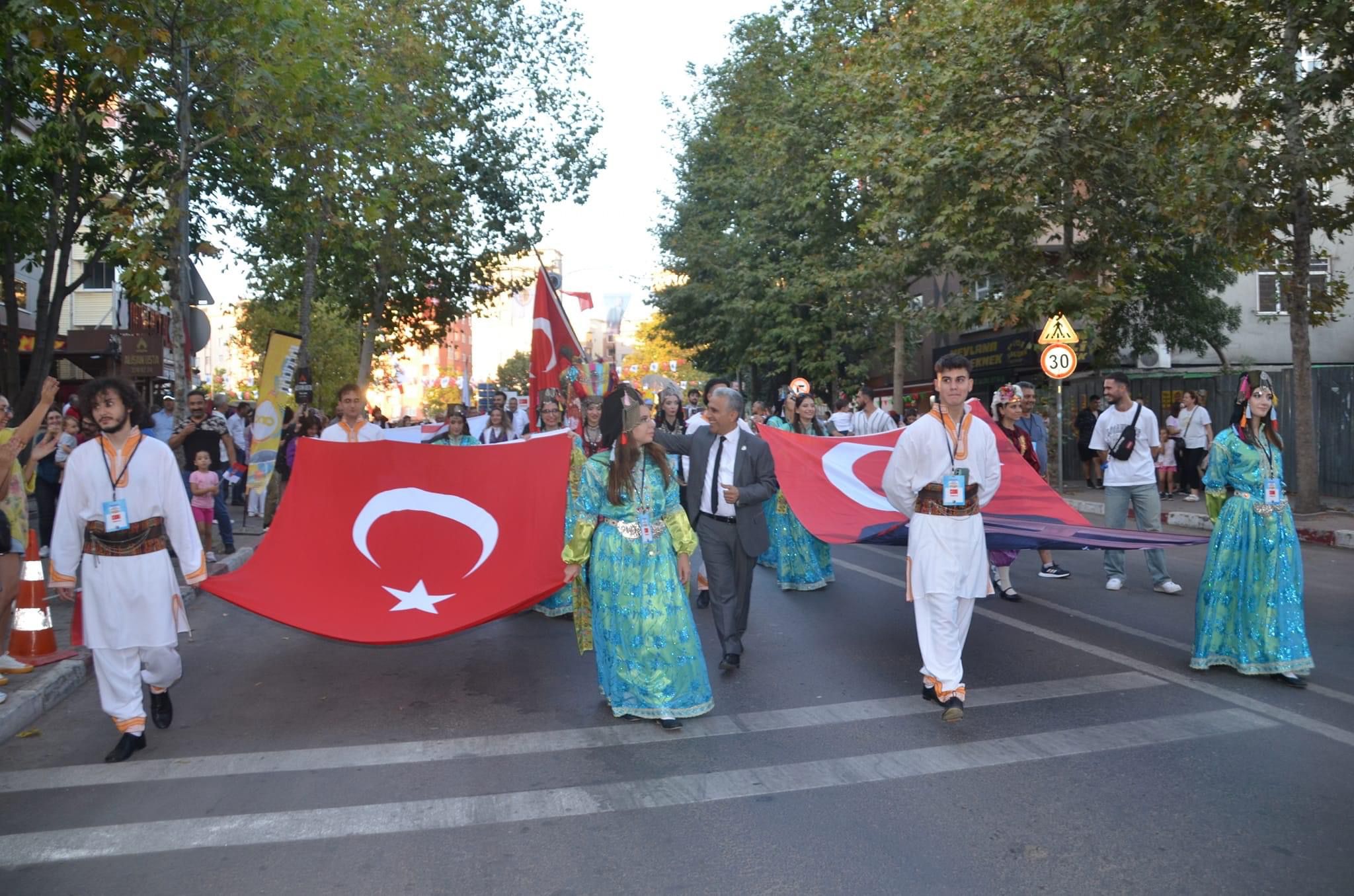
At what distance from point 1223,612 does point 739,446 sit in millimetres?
3064

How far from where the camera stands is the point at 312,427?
1433 cm

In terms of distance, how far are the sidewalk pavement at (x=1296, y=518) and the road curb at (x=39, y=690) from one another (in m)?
9.87

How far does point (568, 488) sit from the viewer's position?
8219mm

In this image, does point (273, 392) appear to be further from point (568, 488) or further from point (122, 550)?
point (122, 550)

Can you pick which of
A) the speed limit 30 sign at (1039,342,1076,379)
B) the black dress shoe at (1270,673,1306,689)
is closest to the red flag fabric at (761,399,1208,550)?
the black dress shoe at (1270,673,1306,689)

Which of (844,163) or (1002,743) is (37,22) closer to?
(1002,743)

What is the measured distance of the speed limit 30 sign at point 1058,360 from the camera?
18.5 m

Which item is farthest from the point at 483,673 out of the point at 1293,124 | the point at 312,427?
the point at 1293,124

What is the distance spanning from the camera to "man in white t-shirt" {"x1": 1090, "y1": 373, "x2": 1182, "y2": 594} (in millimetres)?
10000

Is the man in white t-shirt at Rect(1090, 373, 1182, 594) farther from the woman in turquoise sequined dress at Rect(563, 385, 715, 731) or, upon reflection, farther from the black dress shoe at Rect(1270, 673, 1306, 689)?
the woman in turquoise sequined dress at Rect(563, 385, 715, 731)

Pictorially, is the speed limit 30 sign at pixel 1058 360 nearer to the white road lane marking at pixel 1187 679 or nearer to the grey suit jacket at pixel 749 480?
the white road lane marking at pixel 1187 679

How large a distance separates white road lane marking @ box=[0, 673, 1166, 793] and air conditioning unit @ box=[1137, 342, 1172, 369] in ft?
78.2

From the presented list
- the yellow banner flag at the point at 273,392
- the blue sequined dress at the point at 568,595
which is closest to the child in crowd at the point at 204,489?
the yellow banner flag at the point at 273,392

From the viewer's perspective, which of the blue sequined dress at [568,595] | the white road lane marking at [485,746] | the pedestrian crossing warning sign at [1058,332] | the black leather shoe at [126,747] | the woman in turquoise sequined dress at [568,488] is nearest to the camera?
the white road lane marking at [485,746]
